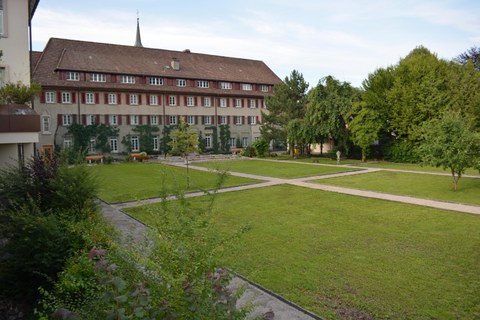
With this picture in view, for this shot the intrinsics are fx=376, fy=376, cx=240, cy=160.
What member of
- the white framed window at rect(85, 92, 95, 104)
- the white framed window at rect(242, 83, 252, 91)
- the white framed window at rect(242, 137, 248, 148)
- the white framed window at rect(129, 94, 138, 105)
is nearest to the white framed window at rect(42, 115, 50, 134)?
the white framed window at rect(85, 92, 95, 104)

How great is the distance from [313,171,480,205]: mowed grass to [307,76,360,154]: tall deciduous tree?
11165 mm

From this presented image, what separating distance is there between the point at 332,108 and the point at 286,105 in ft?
21.2

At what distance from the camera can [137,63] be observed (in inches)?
1823

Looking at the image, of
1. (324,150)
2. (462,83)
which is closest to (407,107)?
(462,83)

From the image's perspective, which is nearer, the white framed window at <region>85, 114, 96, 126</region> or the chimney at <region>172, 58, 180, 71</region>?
the white framed window at <region>85, 114, 96, 126</region>

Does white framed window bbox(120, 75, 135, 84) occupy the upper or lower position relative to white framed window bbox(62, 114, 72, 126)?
upper

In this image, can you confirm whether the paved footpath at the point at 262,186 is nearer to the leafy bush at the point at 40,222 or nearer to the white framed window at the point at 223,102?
the leafy bush at the point at 40,222

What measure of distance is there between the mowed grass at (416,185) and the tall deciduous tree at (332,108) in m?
11.2

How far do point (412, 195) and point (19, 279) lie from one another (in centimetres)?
1772

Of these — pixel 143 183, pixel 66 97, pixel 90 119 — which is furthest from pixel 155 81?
pixel 143 183

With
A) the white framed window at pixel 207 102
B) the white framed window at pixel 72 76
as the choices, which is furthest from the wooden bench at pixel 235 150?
the white framed window at pixel 72 76

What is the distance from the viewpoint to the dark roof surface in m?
40.8

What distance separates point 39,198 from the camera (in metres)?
8.41

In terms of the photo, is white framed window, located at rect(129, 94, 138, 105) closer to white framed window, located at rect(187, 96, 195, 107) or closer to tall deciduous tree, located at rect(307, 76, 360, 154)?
white framed window, located at rect(187, 96, 195, 107)
